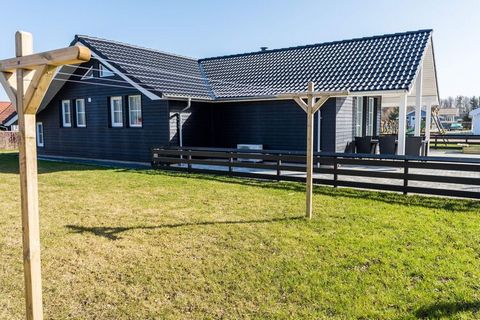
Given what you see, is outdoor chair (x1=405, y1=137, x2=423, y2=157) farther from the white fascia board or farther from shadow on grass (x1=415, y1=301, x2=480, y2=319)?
shadow on grass (x1=415, y1=301, x2=480, y2=319)

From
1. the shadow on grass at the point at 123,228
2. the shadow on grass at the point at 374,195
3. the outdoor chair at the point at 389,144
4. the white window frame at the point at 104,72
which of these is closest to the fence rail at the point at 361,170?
the shadow on grass at the point at 374,195

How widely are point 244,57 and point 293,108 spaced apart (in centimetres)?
581

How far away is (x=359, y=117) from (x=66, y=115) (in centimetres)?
1291

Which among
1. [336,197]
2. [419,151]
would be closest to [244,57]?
[419,151]

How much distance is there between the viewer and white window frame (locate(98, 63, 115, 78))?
14.6 meters

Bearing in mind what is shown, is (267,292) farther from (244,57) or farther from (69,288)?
(244,57)

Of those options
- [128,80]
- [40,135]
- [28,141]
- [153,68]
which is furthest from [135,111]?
[28,141]

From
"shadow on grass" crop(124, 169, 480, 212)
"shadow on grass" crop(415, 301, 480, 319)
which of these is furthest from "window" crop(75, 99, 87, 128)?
"shadow on grass" crop(415, 301, 480, 319)

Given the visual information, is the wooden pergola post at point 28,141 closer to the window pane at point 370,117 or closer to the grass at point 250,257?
the grass at point 250,257

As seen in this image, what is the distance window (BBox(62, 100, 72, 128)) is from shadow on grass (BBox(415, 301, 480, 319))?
55.4ft

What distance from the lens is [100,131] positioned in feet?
51.3

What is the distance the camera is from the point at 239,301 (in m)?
3.50

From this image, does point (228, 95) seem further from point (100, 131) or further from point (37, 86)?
point (37, 86)

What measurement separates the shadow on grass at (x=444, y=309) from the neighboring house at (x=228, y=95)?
28.9ft
